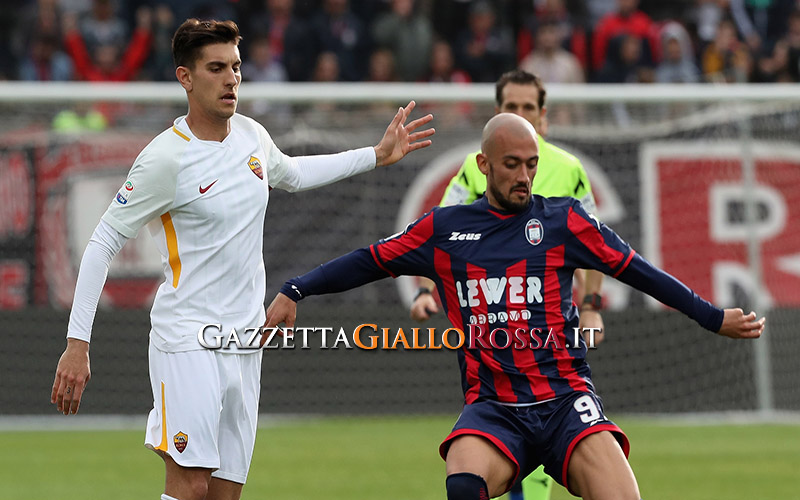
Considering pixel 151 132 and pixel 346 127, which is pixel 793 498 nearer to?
pixel 346 127

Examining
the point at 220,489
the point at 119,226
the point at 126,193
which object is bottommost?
the point at 220,489

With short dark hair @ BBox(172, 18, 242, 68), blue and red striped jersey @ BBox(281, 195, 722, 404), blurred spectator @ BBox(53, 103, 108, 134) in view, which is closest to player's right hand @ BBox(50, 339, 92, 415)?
blue and red striped jersey @ BBox(281, 195, 722, 404)

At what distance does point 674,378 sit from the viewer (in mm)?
13008

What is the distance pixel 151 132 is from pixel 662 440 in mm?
5937

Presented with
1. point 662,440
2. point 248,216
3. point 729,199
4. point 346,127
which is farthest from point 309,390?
point 248,216

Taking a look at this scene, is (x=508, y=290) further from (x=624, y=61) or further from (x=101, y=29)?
(x=101, y=29)

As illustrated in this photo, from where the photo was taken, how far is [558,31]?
50.2 feet

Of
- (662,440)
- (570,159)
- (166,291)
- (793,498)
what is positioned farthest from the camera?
(662,440)

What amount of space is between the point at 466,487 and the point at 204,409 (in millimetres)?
1097

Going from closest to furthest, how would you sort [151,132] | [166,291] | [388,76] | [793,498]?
[166,291] → [793,498] → [151,132] → [388,76]

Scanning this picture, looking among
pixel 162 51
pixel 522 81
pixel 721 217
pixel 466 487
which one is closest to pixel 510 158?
pixel 466 487

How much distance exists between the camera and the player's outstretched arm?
513cm

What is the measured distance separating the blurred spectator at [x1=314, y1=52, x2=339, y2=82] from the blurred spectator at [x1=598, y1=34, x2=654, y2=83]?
321 centimetres

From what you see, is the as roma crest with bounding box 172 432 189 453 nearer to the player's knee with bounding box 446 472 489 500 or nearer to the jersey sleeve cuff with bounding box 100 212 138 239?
the jersey sleeve cuff with bounding box 100 212 138 239
